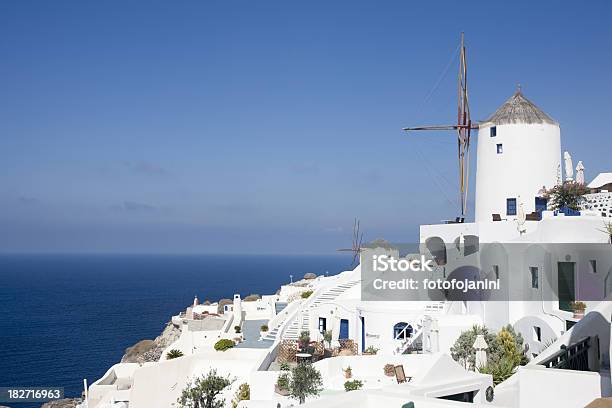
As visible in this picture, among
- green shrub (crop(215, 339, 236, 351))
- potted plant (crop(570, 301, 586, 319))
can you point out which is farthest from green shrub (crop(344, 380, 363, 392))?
green shrub (crop(215, 339, 236, 351))

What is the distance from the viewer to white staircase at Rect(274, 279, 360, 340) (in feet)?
114

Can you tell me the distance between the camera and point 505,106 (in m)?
32.8

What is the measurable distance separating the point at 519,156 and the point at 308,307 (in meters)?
14.1

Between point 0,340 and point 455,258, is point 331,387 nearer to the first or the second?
point 455,258

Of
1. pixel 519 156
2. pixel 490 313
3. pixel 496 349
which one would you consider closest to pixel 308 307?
pixel 490 313

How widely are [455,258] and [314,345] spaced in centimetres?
792

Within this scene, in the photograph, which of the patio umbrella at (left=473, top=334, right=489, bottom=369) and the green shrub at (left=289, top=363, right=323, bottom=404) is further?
the green shrub at (left=289, top=363, right=323, bottom=404)

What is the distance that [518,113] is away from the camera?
105ft

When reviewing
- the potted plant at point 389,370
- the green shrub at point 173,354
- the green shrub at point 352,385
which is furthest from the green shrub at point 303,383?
the green shrub at point 173,354

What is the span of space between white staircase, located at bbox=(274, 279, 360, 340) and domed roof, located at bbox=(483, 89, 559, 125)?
1203 centimetres

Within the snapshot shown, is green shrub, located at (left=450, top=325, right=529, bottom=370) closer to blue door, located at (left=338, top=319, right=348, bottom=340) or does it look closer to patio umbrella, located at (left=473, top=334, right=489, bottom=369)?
patio umbrella, located at (left=473, top=334, right=489, bottom=369)

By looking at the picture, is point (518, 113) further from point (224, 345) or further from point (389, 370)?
point (224, 345)

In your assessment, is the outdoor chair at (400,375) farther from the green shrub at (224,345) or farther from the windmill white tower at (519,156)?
the green shrub at (224,345)

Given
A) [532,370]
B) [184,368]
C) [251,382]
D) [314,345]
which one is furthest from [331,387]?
[532,370]
